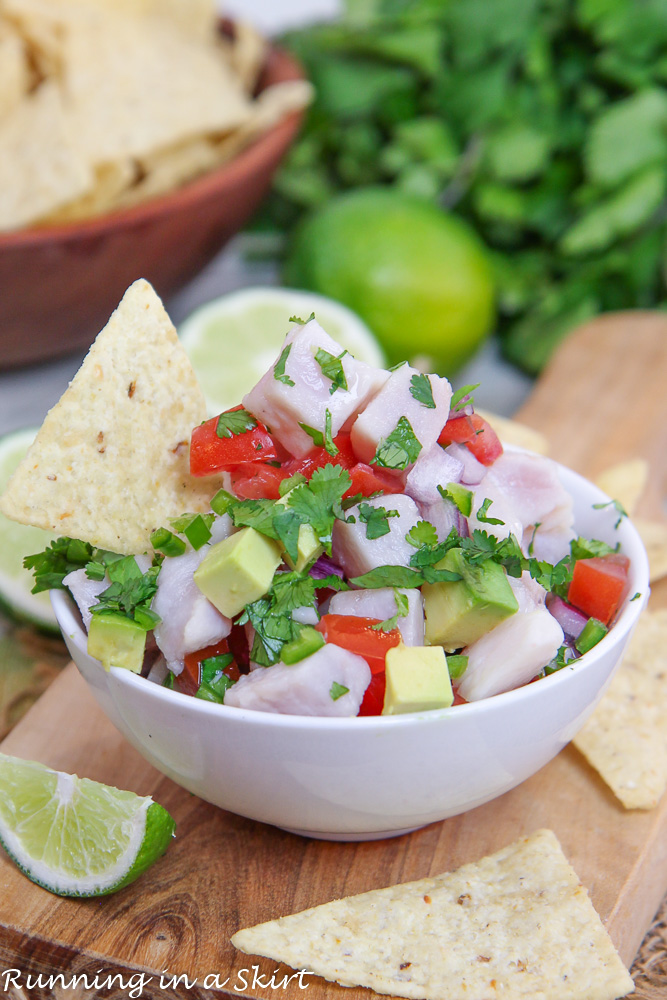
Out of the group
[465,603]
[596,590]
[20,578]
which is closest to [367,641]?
[465,603]

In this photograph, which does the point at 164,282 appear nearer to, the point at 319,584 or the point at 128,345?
the point at 128,345

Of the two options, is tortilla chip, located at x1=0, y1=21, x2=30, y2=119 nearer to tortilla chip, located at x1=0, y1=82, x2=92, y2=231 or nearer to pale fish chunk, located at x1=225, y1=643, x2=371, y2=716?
tortilla chip, located at x1=0, y1=82, x2=92, y2=231

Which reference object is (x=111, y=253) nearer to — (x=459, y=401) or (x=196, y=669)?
(x=459, y=401)

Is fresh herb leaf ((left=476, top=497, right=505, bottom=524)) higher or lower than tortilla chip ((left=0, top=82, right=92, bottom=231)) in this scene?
lower

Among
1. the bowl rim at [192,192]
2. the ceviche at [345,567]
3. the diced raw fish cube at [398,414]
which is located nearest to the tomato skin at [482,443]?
the ceviche at [345,567]

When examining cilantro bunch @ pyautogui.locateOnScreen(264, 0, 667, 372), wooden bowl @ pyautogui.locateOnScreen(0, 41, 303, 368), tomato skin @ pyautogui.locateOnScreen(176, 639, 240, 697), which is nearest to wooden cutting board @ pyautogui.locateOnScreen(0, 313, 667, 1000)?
tomato skin @ pyautogui.locateOnScreen(176, 639, 240, 697)

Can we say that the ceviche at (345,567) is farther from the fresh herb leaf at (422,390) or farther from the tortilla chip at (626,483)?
the tortilla chip at (626,483)
